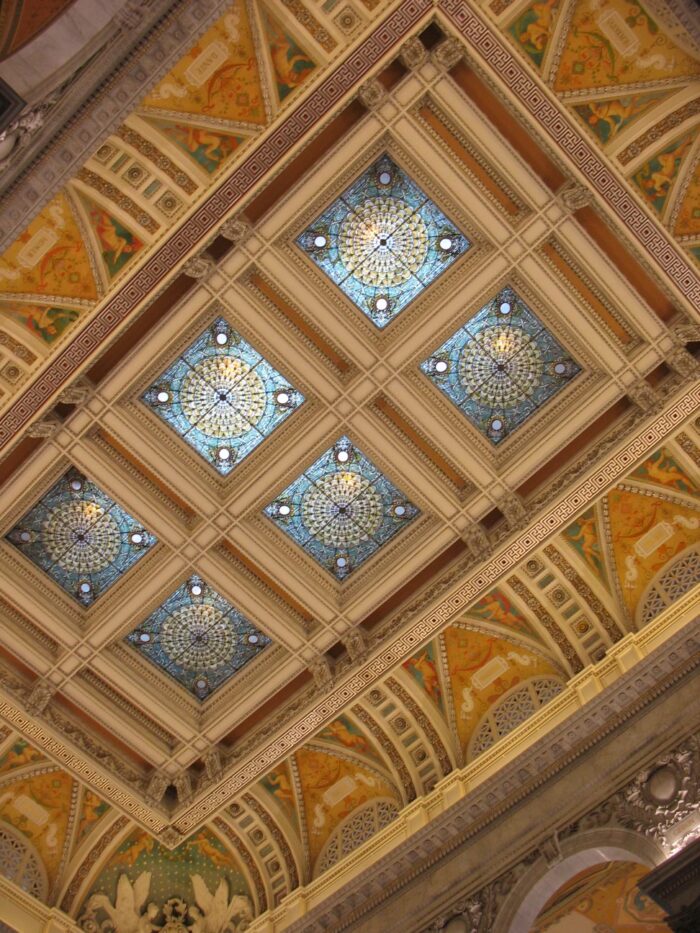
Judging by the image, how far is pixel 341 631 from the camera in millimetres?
15766

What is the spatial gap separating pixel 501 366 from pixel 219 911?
932 centimetres

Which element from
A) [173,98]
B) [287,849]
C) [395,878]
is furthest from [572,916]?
[173,98]

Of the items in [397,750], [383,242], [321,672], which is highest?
[383,242]

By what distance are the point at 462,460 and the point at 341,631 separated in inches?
122

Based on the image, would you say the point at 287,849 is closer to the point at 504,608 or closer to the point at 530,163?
the point at 504,608

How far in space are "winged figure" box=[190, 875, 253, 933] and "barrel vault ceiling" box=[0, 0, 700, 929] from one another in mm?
172

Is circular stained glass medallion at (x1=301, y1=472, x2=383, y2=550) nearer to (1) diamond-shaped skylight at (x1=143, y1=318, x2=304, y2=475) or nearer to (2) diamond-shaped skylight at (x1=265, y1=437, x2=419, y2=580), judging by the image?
(2) diamond-shaped skylight at (x1=265, y1=437, x2=419, y2=580)

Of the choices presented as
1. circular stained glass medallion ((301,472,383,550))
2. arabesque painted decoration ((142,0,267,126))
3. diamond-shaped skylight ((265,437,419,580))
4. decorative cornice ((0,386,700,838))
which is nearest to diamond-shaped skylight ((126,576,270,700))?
decorative cornice ((0,386,700,838))

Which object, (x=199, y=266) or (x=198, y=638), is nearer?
(x=199, y=266)

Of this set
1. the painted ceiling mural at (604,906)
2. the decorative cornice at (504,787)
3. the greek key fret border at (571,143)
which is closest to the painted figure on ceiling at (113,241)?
the greek key fret border at (571,143)

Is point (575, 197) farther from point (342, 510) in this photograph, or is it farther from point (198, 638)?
point (198, 638)

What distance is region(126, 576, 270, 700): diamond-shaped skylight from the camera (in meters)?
16.1

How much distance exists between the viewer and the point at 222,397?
1502 centimetres

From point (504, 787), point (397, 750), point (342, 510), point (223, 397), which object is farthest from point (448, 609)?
point (223, 397)
